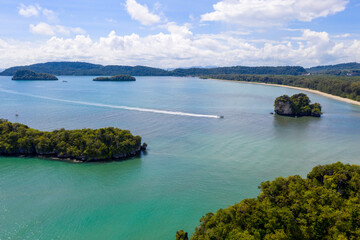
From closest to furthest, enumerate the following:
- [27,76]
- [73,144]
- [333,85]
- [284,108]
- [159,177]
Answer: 1. [159,177]
2. [73,144]
3. [284,108]
4. [333,85]
5. [27,76]

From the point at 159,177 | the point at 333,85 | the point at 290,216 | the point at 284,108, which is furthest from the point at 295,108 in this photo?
the point at 333,85

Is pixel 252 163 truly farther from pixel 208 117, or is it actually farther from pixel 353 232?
pixel 208 117

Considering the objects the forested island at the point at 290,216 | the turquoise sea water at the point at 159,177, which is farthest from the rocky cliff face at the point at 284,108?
the forested island at the point at 290,216

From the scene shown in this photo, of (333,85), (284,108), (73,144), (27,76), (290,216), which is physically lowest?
(290,216)

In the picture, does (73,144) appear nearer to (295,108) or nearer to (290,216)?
(290,216)

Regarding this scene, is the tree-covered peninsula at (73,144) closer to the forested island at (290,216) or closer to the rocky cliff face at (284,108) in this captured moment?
the forested island at (290,216)

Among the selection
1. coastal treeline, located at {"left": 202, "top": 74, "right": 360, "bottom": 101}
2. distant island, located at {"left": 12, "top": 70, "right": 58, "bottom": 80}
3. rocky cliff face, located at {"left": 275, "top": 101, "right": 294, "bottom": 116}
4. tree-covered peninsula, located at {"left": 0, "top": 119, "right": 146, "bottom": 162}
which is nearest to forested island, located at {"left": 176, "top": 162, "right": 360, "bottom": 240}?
tree-covered peninsula, located at {"left": 0, "top": 119, "right": 146, "bottom": 162}

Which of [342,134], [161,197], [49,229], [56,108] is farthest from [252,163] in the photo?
[56,108]

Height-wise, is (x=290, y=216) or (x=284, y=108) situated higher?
(x=284, y=108)

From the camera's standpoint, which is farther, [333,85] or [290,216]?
[333,85]
